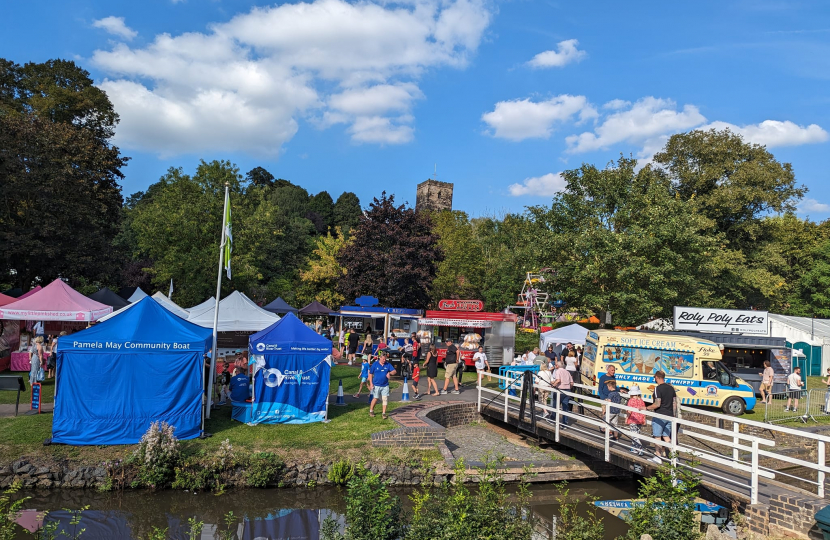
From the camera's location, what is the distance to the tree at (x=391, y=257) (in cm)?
3262

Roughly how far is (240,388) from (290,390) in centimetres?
136

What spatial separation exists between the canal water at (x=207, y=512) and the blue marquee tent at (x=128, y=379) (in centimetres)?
162

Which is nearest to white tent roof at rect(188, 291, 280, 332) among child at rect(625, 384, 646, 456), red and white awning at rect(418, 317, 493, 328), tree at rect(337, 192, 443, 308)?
red and white awning at rect(418, 317, 493, 328)

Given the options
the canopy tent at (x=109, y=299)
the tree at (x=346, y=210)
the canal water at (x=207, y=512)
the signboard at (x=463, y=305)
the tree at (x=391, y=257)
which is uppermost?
the tree at (x=346, y=210)

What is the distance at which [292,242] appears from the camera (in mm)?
62219

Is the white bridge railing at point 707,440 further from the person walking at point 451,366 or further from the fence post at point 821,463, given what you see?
the person walking at point 451,366

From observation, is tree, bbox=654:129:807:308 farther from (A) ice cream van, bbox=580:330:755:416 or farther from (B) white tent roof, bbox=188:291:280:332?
(B) white tent roof, bbox=188:291:280:332

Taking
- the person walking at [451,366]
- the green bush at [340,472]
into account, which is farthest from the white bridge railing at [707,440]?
the green bush at [340,472]

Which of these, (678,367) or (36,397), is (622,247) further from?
(36,397)

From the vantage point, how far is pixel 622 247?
24.2 metres

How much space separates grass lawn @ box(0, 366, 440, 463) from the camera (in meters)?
10.8

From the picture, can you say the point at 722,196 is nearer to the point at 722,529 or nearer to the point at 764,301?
the point at 764,301

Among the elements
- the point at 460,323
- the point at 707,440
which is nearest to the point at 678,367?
the point at 707,440

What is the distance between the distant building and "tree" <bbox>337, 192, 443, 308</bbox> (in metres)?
54.9
